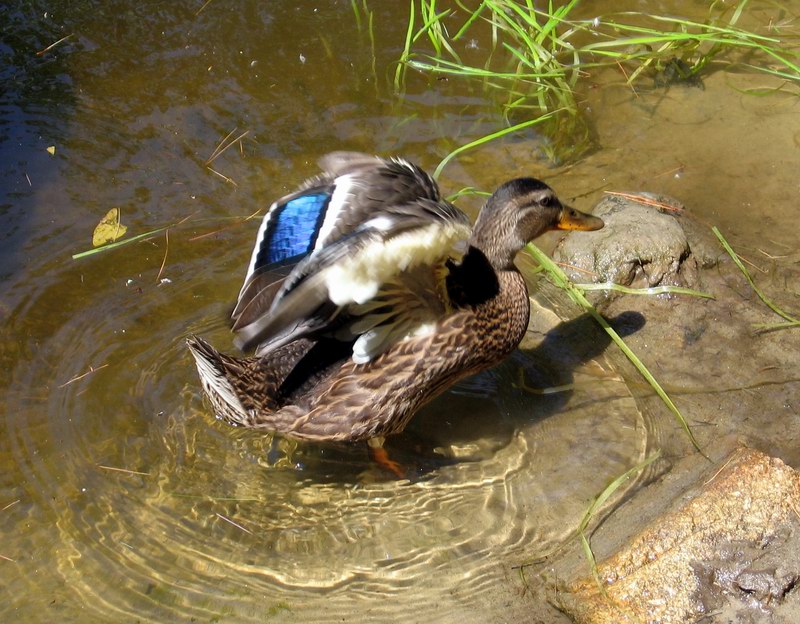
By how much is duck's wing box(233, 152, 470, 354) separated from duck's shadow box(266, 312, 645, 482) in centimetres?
60

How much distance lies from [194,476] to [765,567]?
2.07 m

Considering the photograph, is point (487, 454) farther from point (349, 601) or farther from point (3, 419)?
point (3, 419)

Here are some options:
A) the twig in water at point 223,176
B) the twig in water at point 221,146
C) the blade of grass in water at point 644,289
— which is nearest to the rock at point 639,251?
the blade of grass in water at point 644,289

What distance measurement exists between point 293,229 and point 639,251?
1703 millimetres

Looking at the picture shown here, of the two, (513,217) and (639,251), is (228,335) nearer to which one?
(513,217)

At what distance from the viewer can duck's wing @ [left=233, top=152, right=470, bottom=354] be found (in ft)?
7.86

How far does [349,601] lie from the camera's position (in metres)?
2.94

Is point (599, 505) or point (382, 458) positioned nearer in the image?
point (599, 505)

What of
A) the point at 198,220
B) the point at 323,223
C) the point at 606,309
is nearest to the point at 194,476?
the point at 323,223

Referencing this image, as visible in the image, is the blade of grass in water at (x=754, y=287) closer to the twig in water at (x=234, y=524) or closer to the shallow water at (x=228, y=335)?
the shallow water at (x=228, y=335)

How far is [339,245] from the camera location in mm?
2424

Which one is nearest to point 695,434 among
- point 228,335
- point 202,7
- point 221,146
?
point 228,335

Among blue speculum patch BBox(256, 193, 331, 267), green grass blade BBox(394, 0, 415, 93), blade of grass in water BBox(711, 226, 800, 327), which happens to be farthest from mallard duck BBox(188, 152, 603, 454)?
green grass blade BBox(394, 0, 415, 93)

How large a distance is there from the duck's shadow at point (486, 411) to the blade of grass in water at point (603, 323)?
0.48 feet
